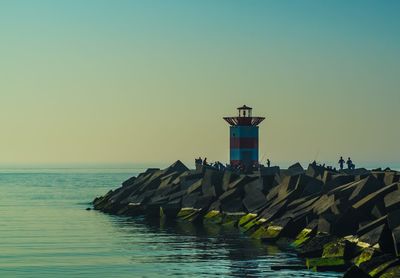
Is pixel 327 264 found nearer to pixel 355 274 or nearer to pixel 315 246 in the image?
pixel 315 246

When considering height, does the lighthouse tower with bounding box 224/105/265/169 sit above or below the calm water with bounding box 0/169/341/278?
above

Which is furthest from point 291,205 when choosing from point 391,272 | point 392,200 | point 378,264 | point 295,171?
point 391,272

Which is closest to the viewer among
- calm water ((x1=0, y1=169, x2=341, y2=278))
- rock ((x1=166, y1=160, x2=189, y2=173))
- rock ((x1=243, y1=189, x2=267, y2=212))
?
calm water ((x1=0, y1=169, x2=341, y2=278))

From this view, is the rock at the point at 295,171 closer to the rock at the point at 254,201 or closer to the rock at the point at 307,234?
the rock at the point at 254,201

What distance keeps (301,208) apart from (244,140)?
25.7m

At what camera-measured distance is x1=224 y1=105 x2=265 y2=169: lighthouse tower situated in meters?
63.7

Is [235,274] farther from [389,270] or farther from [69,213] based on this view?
[69,213]

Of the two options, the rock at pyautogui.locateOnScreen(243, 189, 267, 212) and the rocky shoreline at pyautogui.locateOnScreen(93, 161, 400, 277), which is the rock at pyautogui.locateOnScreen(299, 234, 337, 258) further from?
the rock at pyautogui.locateOnScreen(243, 189, 267, 212)

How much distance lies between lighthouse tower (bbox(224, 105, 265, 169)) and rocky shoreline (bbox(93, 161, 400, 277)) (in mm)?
3598

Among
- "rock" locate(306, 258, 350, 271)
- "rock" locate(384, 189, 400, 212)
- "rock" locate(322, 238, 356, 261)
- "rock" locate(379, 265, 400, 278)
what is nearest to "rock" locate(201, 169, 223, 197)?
"rock" locate(384, 189, 400, 212)

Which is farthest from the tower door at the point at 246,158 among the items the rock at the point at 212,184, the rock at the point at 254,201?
the rock at the point at 254,201

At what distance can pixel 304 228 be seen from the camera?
35.9m

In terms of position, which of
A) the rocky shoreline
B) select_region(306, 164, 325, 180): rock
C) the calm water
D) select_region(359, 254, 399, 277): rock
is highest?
select_region(306, 164, 325, 180): rock

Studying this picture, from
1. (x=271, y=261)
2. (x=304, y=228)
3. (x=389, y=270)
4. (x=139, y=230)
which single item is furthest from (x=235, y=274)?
(x=139, y=230)
